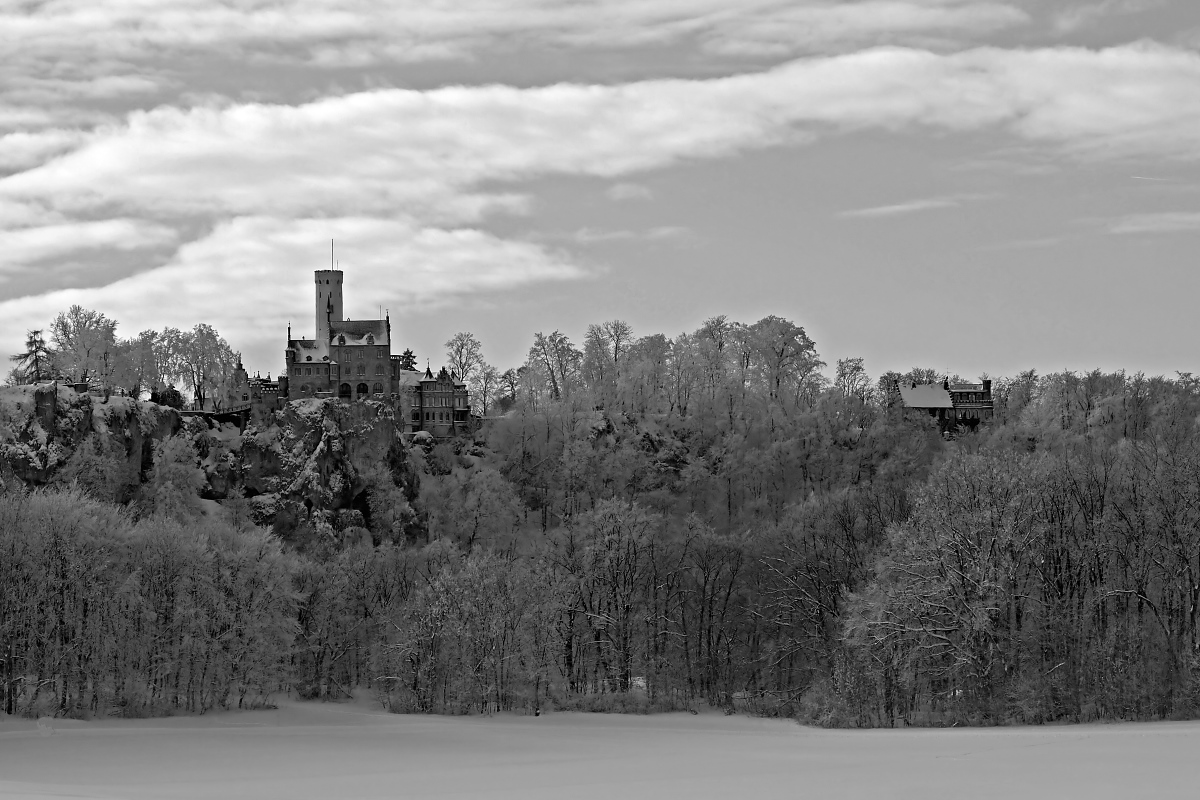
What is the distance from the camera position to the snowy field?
45.1 metres

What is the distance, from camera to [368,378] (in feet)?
490

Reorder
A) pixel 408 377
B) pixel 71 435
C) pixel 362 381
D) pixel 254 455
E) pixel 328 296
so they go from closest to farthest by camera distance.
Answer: pixel 71 435, pixel 254 455, pixel 362 381, pixel 408 377, pixel 328 296

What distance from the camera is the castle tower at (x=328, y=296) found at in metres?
163

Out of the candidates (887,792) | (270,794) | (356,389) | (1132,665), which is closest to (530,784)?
(270,794)

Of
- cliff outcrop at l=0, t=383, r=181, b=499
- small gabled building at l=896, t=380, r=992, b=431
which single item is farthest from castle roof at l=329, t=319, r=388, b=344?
small gabled building at l=896, t=380, r=992, b=431

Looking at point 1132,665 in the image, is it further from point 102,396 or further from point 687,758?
point 102,396

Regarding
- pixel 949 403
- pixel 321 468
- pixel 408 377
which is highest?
pixel 408 377

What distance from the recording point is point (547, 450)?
148 meters

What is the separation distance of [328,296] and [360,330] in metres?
12.0

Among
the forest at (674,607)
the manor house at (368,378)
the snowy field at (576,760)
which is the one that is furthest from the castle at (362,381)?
the snowy field at (576,760)

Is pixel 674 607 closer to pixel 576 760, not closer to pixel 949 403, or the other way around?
pixel 576 760

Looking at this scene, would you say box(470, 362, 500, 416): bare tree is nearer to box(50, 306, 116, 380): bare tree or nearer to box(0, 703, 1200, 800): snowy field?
box(50, 306, 116, 380): bare tree

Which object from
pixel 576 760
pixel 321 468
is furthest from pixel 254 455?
pixel 576 760

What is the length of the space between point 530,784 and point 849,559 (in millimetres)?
39803
